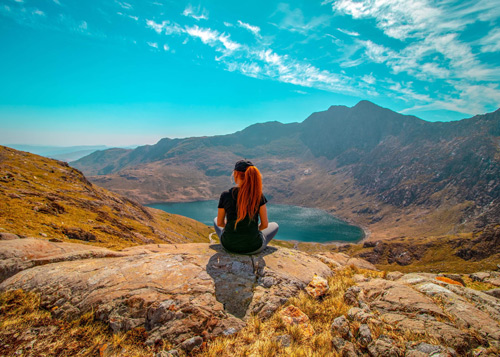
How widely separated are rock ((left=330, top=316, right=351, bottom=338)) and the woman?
183 inches

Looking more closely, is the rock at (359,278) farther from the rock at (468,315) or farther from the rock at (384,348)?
the rock at (384,348)

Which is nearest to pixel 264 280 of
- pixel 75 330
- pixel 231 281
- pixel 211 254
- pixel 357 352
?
pixel 231 281

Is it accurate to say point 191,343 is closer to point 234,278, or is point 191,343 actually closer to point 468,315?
point 234,278

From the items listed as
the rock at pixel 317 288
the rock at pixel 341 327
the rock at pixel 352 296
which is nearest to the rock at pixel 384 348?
the rock at pixel 341 327

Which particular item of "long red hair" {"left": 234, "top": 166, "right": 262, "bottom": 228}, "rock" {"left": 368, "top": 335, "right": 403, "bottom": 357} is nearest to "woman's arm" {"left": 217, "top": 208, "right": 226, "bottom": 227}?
"long red hair" {"left": 234, "top": 166, "right": 262, "bottom": 228}

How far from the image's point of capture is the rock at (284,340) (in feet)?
21.2

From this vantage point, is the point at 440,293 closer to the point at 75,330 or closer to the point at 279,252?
the point at 279,252

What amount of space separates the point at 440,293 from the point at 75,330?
12.4 m

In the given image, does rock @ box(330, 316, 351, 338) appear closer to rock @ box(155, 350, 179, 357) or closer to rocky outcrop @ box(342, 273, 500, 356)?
rocky outcrop @ box(342, 273, 500, 356)

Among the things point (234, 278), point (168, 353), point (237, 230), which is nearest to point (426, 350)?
point (234, 278)

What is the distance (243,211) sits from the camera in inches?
368

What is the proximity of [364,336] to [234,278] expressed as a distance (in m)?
5.02

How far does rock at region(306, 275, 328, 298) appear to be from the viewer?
9.19 m

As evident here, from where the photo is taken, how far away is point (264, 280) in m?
9.42
